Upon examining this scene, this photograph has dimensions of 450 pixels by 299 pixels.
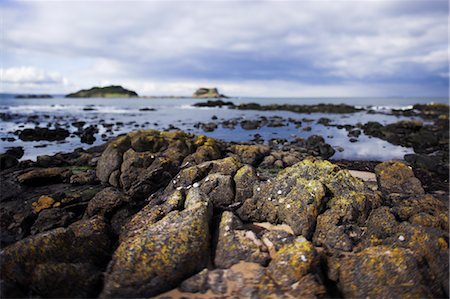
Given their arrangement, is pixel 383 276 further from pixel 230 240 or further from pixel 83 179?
pixel 83 179

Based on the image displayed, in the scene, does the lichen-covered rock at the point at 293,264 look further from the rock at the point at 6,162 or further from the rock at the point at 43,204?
the rock at the point at 6,162

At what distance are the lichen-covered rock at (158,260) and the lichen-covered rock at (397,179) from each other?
10.1 m

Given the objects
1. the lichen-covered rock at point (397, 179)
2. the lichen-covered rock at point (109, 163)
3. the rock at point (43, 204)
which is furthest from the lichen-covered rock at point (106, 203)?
the lichen-covered rock at point (397, 179)

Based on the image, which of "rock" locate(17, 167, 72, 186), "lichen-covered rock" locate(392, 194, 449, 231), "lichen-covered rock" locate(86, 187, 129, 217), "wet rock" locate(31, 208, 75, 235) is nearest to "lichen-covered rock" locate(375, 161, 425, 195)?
"lichen-covered rock" locate(392, 194, 449, 231)

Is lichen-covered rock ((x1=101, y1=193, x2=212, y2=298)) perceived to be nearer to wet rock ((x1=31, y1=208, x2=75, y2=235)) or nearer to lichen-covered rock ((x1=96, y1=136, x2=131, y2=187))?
wet rock ((x1=31, y1=208, x2=75, y2=235))

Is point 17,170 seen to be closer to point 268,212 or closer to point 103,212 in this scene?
point 103,212

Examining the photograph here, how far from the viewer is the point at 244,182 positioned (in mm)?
11438

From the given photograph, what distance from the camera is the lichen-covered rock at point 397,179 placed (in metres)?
13.9

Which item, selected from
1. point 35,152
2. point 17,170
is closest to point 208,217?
point 17,170

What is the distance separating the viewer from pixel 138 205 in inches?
440

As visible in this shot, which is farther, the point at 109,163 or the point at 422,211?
the point at 109,163

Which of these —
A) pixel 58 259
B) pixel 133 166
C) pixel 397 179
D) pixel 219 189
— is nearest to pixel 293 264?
pixel 219 189

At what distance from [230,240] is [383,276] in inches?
137

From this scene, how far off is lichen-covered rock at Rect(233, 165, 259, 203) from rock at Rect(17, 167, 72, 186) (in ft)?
31.8
